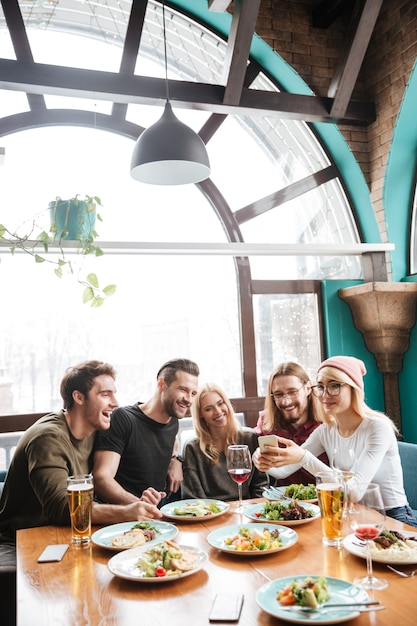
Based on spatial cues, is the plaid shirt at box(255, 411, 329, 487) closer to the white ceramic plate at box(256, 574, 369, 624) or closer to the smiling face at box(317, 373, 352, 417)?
the smiling face at box(317, 373, 352, 417)

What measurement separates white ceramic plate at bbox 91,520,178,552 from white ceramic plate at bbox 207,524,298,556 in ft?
0.48

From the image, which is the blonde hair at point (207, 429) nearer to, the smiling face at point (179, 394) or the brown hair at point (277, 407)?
the smiling face at point (179, 394)

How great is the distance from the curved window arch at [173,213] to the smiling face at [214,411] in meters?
1.33

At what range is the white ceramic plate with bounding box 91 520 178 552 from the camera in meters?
1.67

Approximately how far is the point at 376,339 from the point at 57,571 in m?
3.25

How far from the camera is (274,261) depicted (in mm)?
4336

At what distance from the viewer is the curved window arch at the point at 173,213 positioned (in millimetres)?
3793

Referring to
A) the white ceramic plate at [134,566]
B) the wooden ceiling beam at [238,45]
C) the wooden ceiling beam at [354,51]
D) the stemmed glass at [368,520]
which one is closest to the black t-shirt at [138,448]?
the white ceramic plate at [134,566]

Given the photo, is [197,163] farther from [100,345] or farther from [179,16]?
[179,16]

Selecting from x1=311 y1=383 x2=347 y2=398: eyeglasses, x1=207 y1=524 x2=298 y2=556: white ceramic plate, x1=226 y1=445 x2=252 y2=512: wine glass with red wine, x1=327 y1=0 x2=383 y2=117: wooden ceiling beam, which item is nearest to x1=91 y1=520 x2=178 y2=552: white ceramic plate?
x1=207 y1=524 x2=298 y2=556: white ceramic plate

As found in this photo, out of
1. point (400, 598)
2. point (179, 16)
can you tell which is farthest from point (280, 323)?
point (400, 598)

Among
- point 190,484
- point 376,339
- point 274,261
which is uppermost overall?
point 274,261

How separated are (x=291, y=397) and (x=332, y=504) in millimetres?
1189

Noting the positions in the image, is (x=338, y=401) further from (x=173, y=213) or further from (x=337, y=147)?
(x=337, y=147)
